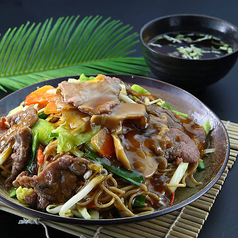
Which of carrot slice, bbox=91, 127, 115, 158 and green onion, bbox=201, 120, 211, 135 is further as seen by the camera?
green onion, bbox=201, 120, 211, 135

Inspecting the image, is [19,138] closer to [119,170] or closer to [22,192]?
[22,192]

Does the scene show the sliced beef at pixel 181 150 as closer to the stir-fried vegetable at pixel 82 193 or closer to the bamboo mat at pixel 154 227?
the bamboo mat at pixel 154 227

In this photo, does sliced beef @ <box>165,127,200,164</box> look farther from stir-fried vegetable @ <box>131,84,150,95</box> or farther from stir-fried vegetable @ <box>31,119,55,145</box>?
stir-fried vegetable @ <box>31,119,55,145</box>

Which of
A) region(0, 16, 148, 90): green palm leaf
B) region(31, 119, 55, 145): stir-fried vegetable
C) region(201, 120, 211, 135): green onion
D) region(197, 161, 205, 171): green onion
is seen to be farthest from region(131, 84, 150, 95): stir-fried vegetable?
region(0, 16, 148, 90): green palm leaf

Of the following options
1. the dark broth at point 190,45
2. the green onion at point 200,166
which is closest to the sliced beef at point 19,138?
the green onion at point 200,166

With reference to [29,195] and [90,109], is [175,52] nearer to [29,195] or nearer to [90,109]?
[90,109]

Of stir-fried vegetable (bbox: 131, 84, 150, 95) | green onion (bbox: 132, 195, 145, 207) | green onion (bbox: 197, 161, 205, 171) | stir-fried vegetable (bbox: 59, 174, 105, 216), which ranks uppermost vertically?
stir-fried vegetable (bbox: 131, 84, 150, 95)
